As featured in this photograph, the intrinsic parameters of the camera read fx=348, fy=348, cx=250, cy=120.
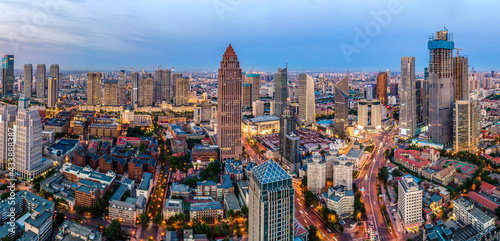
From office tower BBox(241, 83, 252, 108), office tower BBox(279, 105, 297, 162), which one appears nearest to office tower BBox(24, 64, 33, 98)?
office tower BBox(241, 83, 252, 108)

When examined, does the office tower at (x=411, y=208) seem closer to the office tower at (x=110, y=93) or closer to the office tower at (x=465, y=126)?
the office tower at (x=465, y=126)

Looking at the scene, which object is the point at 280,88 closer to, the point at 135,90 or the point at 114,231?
the point at 135,90

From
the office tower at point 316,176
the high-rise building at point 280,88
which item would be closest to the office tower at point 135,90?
the high-rise building at point 280,88

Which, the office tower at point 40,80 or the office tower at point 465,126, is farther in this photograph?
the office tower at point 40,80

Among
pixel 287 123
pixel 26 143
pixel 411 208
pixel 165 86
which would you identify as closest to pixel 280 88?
pixel 287 123

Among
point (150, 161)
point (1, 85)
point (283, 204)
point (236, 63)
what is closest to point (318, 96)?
point (236, 63)
